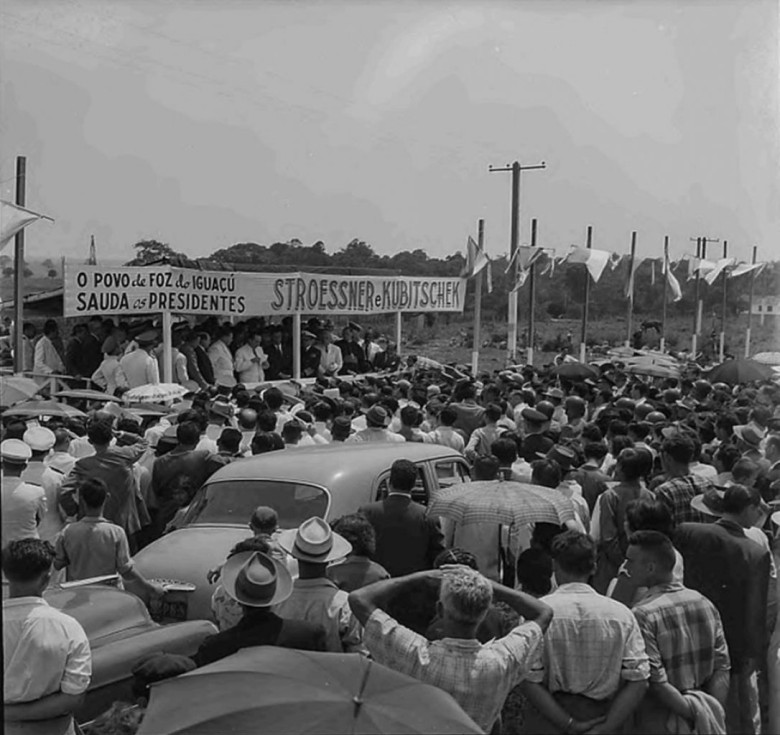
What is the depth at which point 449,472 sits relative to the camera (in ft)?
20.6

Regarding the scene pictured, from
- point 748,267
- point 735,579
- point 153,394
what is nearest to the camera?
point 735,579

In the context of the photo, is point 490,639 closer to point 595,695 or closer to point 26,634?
point 595,695

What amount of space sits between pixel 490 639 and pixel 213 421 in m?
4.61

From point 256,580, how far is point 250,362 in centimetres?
990

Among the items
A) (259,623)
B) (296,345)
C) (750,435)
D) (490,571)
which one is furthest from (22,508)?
(296,345)

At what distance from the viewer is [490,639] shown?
3.30 meters

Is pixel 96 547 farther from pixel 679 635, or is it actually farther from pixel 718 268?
pixel 718 268

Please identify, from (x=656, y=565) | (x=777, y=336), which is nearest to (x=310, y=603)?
(x=656, y=565)

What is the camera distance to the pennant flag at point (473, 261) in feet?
58.2

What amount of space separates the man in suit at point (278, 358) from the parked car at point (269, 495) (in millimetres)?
7895

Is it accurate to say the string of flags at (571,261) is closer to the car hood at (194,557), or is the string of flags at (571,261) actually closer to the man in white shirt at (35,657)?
the car hood at (194,557)

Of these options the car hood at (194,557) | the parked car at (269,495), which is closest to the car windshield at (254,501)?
the parked car at (269,495)

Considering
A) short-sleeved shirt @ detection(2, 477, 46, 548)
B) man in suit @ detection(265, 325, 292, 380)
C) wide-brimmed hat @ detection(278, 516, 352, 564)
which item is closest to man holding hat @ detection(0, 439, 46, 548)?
short-sleeved shirt @ detection(2, 477, 46, 548)

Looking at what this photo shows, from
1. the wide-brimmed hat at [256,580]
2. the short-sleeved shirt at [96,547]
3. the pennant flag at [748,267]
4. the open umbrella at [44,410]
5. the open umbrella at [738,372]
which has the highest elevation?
the pennant flag at [748,267]
